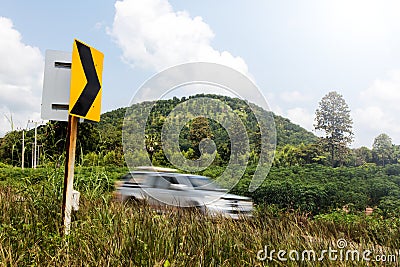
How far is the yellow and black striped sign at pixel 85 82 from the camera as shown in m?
4.28

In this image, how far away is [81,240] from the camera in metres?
3.69

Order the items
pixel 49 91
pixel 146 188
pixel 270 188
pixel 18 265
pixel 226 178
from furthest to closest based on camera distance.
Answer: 1. pixel 226 178
2. pixel 270 188
3. pixel 146 188
4. pixel 49 91
5. pixel 18 265

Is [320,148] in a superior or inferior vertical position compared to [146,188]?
superior

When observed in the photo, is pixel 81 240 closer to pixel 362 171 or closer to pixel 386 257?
pixel 386 257

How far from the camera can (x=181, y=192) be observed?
8477 mm

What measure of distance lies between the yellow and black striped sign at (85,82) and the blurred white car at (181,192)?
10.9 feet

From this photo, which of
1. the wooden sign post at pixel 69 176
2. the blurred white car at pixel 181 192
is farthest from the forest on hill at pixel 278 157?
the wooden sign post at pixel 69 176

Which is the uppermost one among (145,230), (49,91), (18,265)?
(49,91)

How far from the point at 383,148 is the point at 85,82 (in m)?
15.0

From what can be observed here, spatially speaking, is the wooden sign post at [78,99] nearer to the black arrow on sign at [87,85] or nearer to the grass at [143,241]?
the black arrow on sign at [87,85]

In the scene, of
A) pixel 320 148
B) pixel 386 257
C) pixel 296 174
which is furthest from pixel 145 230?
pixel 320 148

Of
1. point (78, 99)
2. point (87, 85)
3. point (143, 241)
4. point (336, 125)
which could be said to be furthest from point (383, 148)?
point (143, 241)

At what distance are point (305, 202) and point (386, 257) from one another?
5.89 metres

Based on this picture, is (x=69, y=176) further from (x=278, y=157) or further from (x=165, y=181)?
(x=278, y=157)
